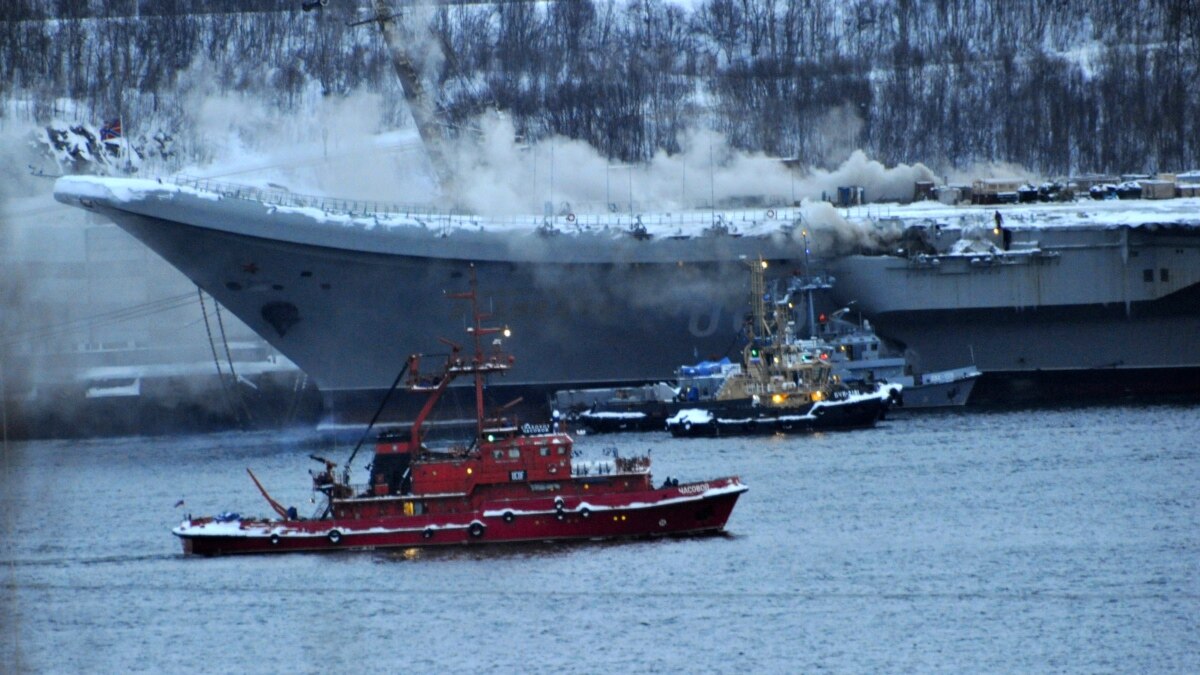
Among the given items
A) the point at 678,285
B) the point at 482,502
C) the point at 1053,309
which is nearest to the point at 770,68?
the point at 1053,309

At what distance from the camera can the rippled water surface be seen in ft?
85.4

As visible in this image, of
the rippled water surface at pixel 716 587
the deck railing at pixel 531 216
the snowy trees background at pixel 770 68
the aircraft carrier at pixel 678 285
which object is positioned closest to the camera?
the rippled water surface at pixel 716 587

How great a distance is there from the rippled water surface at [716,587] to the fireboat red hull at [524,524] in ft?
1.25

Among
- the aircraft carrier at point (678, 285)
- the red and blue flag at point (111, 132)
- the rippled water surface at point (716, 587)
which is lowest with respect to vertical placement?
the rippled water surface at point (716, 587)

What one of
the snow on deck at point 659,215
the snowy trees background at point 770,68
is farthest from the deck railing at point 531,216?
the snowy trees background at point 770,68

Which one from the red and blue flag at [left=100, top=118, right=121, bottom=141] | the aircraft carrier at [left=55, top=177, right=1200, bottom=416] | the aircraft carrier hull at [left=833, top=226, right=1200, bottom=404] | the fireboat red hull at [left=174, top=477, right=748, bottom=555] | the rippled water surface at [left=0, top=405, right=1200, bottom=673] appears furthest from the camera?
the aircraft carrier hull at [left=833, top=226, right=1200, bottom=404]

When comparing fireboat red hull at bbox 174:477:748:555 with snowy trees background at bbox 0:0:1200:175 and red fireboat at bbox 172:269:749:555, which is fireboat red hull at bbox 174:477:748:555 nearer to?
red fireboat at bbox 172:269:749:555

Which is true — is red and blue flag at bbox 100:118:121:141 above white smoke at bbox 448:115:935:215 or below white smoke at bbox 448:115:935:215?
above

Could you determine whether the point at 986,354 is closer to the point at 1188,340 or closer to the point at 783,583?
the point at 1188,340

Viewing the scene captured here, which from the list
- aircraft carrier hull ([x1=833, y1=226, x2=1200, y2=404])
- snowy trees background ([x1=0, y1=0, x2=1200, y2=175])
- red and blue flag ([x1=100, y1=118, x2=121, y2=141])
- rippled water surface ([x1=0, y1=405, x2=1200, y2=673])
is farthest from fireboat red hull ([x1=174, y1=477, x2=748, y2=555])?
snowy trees background ([x1=0, y1=0, x2=1200, y2=175])

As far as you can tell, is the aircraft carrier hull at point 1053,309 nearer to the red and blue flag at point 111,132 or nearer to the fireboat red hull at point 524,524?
the red and blue flag at point 111,132

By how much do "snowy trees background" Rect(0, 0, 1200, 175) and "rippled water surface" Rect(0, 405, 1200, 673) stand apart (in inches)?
1155

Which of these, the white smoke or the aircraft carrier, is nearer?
the aircraft carrier

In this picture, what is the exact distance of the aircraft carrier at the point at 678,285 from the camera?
191ft
